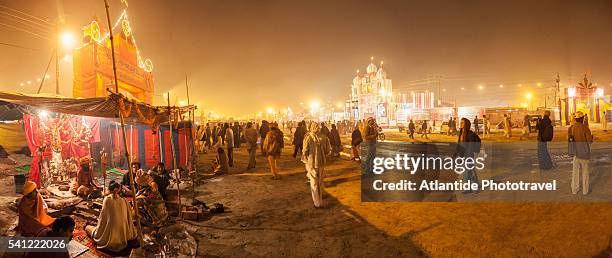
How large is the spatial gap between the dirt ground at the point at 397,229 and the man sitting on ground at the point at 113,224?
4.05 ft

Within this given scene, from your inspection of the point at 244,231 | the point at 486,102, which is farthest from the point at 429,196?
the point at 486,102

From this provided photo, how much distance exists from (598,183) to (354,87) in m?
59.6

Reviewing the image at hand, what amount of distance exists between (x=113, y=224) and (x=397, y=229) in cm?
488

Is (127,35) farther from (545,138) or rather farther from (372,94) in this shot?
(372,94)

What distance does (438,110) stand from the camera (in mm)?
45562

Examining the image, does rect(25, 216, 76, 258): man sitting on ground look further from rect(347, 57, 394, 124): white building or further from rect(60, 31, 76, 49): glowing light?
rect(347, 57, 394, 124): white building

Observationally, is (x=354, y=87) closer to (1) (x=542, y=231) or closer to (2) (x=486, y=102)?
(2) (x=486, y=102)

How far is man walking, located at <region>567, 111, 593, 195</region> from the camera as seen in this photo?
6.24 meters

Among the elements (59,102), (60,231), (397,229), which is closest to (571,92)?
(397,229)

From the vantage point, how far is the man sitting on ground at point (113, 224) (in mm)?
4820

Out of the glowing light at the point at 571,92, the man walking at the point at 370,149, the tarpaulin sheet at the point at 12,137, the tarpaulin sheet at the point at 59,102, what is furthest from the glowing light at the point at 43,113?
the glowing light at the point at 571,92

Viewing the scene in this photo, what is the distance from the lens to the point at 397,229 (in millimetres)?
5547

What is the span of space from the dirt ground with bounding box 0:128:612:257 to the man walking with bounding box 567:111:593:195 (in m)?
0.62

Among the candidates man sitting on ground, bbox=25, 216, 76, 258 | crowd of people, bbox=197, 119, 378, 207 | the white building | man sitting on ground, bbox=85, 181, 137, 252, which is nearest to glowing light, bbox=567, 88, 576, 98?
the white building
